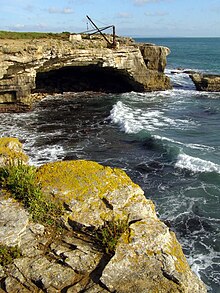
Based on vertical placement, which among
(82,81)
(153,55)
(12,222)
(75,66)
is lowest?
(82,81)

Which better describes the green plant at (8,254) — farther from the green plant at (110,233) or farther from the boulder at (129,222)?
the green plant at (110,233)

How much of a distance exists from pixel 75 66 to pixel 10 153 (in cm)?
3209

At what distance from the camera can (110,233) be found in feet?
22.5

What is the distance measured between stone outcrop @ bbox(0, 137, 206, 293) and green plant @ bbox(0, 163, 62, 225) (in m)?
0.19

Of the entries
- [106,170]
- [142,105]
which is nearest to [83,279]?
[106,170]

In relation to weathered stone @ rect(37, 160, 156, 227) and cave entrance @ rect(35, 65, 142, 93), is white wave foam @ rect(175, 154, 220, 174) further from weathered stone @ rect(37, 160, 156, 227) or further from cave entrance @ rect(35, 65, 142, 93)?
cave entrance @ rect(35, 65, 142, 93)

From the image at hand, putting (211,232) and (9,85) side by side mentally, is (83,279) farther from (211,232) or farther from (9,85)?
(9,85)

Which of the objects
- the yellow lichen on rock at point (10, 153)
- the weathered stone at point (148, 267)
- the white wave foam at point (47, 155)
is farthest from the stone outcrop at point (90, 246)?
the white wave foam at point (47, 155)

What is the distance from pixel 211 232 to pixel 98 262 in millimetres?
9169

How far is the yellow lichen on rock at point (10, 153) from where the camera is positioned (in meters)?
9.12

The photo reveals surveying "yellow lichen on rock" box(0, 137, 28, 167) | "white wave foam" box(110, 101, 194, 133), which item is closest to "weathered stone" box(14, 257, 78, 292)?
"yellow lichen on rock" box(0, 137, 28, 167)

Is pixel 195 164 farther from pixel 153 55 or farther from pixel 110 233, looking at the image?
pixel 153 55

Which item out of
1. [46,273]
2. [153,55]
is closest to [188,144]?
[46,273]

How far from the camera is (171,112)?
118 feet
